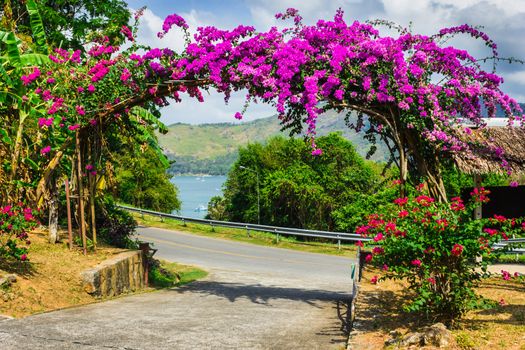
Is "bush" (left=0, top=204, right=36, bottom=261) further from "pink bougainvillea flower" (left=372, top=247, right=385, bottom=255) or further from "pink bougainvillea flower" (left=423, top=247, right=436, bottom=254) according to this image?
"pink bougainvillea flower" (left=423, top=247, right=436, bottom=254)

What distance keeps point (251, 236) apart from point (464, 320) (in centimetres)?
2987

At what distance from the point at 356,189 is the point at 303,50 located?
45034mm

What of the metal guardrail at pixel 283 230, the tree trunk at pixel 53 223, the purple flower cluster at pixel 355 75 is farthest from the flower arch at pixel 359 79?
the metal guardrail at pixel 283 230

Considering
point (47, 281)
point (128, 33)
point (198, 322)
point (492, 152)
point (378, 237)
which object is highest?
point (128, 33)

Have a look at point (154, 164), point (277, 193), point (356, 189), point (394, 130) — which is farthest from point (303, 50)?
point (154, 164)

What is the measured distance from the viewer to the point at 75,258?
557 inches

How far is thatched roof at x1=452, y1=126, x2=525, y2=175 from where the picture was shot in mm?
11992

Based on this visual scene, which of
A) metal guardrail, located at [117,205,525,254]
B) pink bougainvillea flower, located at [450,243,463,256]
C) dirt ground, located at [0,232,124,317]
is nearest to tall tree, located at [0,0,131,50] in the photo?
metal guardrail, located at [117,205,525,254]

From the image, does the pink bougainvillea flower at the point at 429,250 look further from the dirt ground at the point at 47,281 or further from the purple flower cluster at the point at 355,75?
the dirt ground at the point at 47,281

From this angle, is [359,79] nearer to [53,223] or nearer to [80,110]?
[80,110]

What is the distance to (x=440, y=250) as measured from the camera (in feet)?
26.2

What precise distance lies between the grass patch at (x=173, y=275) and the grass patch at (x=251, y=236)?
11133mm

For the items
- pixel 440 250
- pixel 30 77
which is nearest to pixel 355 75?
pixel 440 250

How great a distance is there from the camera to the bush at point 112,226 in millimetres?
19469
